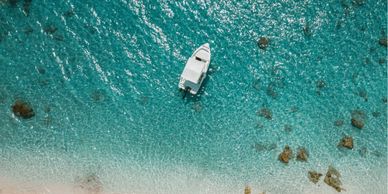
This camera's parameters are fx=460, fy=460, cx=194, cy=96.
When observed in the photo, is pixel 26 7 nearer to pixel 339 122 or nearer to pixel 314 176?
pixel 314 176

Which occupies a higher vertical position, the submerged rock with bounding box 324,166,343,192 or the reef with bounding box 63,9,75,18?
the reef with bounding box 63,9,75,18

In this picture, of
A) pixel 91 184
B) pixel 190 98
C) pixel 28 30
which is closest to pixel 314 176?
pixel 190 98

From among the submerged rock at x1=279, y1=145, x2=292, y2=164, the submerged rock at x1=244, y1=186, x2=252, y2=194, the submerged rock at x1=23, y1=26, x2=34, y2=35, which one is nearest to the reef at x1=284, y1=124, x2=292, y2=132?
the submerged rock at x1=279, y1=145, x2=292, y2=164

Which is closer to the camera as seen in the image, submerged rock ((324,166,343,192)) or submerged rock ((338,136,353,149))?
submerged rock ((324,166,343,192))

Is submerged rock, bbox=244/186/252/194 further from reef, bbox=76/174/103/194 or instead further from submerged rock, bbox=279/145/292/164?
reef, bbox=76/174/103/194

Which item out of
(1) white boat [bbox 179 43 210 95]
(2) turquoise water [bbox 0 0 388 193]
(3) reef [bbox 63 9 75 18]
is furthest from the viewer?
(3) reef [bbox 63 9 75 18]

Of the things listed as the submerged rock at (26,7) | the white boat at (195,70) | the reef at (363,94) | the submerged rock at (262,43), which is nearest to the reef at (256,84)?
the submerged rock at (262,43)
